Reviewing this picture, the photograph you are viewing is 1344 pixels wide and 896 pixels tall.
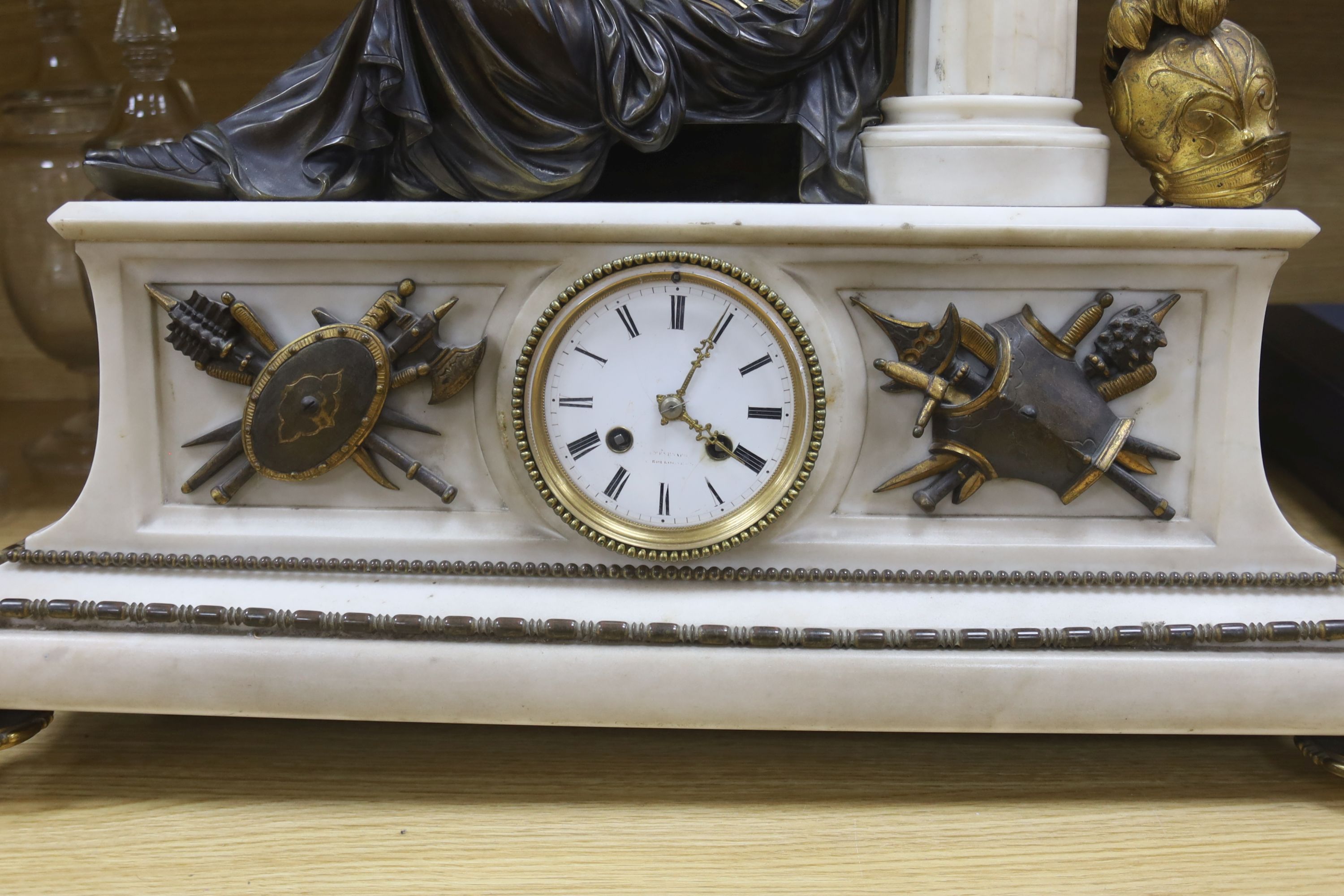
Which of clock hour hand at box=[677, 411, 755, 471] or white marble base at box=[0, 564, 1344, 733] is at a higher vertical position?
clock hour hand at box=[677, 411, 755, 471]

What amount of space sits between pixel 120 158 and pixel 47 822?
0.75 m

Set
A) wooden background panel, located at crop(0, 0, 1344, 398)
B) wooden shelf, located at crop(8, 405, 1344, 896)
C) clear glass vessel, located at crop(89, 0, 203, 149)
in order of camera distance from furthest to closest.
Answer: wooden background panel, located at crop(0, 0, 1344, 398), clear glass vessel, located at crop(89, 0, 203, 149), wooden shelf, located at crop(8, 405, 1344, 896)

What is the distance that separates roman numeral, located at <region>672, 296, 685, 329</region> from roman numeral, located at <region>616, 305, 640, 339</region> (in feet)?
0.15

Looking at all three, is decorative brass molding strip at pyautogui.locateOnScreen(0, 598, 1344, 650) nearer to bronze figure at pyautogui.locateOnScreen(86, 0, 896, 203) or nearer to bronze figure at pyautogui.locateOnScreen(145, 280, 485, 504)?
bronze figure at pyautogui.locateOnScreen(145, 280, 485, 504)

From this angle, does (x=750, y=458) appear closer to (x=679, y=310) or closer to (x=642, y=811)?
(x=679, y=310)

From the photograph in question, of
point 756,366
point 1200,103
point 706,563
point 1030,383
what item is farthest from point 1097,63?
point 706,563

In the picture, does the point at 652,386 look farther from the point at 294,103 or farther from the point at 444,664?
the point at 294,103

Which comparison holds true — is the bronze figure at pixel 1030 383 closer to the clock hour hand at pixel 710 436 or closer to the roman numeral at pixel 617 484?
the clock hour hand at pixel 710 436

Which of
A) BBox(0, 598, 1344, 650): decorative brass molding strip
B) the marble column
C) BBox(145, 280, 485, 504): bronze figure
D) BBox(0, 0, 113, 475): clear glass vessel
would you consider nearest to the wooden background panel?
BBox(0, 0, 113, 475): clear glass vessel

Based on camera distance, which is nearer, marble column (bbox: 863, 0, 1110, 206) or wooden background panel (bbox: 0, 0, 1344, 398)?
marble column (bbox: 863, 0, 1110, 206)

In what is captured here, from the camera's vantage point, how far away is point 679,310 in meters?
1.25

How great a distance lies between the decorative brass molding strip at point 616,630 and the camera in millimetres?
1213

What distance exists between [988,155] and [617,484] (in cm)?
58

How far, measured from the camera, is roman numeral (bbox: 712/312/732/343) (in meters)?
1.25
